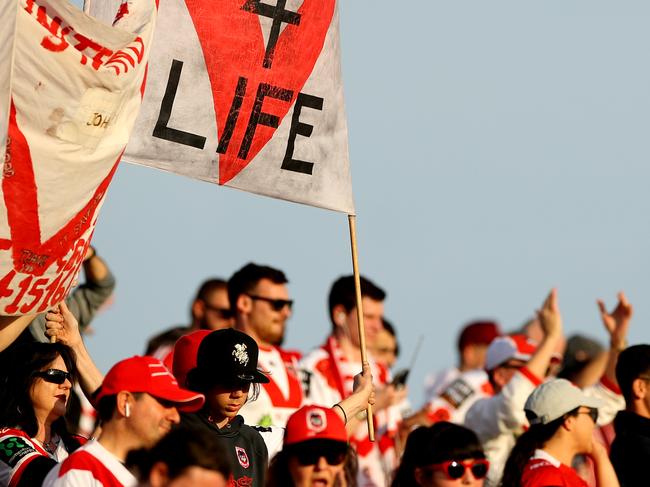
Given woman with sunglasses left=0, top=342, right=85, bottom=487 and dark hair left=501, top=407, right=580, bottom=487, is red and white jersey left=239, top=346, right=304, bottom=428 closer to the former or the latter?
dark hair left=501, top=407, right=580, bottom=487

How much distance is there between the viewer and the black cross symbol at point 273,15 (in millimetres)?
8586

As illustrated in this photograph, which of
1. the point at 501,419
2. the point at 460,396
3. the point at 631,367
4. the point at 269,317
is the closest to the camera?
the point at 631,367

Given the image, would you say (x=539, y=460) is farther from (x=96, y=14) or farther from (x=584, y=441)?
(x=96, y=14)

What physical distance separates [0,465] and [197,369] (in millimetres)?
941

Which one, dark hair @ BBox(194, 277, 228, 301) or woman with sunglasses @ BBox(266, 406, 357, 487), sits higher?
dark hair @ BBox(194, 277, 228, 301)

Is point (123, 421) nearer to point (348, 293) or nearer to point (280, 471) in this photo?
point (280, 471)

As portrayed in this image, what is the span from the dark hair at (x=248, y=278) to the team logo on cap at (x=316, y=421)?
3.43 meters

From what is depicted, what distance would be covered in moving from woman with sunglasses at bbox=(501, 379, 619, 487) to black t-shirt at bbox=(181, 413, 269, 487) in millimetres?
→ 1828

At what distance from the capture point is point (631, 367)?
388 inches

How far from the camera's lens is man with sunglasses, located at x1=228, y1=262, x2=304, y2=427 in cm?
1039

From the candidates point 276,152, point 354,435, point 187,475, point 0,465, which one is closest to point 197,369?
point 0,465

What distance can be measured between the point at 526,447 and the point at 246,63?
2.54 m

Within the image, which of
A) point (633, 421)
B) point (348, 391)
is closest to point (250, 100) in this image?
point (633, 421)

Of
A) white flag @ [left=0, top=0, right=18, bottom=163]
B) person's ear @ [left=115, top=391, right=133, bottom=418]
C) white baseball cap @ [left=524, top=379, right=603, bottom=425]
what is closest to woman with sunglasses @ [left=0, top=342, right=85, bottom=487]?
person's ear @ [left=115, top=391, right=133, bottom=418]
